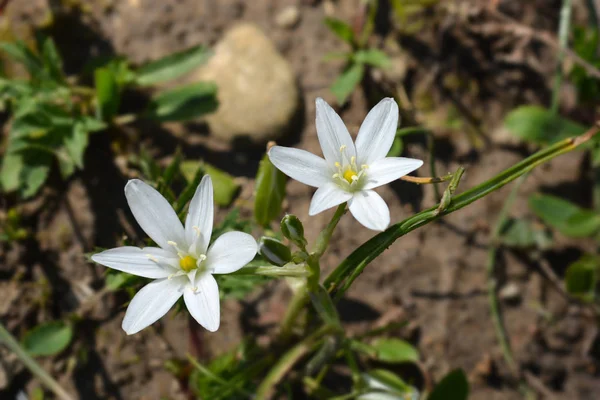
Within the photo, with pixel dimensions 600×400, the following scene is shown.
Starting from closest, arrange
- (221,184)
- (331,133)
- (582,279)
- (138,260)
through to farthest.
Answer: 1. (138,260)
2. (331,133)
3. (221,184)
4. (582,279)

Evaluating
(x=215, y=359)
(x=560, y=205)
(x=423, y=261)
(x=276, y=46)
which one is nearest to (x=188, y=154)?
(x=276, y=46)

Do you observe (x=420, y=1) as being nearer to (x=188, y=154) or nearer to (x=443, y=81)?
(x=443, y=81)

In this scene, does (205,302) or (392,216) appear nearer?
(205,302)

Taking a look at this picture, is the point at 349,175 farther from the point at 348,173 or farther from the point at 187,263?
the point at 187,263

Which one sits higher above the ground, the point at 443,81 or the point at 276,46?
the point at 276,46

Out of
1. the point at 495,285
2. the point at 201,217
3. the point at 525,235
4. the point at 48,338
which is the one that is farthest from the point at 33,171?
the point at 525,235

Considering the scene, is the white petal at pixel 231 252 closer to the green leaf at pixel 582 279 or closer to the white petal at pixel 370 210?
the white petal at pixel 370 210

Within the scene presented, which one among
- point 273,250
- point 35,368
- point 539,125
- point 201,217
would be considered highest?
point 201,217

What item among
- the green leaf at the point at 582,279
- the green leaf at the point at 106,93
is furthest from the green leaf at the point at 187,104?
the green leaf at the point at 582,279
